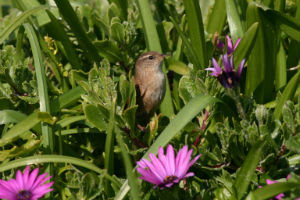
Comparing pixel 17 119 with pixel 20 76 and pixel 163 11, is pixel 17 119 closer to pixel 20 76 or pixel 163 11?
pixel 20 76

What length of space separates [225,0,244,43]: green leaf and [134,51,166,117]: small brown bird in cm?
52

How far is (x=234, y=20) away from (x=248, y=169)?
49.0 inches

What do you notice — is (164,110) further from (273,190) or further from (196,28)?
(273,190)

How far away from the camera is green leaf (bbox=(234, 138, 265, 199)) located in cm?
186

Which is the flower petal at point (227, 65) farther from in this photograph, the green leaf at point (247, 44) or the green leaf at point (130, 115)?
the green leaf at point (130, 115)

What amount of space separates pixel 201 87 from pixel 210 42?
76 cm

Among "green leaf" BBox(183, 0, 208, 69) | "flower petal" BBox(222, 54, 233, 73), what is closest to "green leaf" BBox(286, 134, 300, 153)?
"flower petal" BBox(222, 54, 233, 73)

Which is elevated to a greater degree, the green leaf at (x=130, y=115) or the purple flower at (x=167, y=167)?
the green leaf at (x=130, y=115)

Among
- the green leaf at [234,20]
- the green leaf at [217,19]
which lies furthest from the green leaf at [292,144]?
the green leaf at [217,19]

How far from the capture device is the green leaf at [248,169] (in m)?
1.86

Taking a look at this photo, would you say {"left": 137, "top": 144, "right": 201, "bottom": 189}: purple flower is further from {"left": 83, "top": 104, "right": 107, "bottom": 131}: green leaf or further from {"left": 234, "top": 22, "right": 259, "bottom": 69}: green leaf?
{"left": 234, "top": 22, "right": 259, "bottom": 69}: green leaf

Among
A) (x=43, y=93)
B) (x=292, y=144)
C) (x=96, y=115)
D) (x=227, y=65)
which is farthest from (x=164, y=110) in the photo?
(x=292, y=144)

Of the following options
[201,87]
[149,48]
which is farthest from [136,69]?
[201,87]

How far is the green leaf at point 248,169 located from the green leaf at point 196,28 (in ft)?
2.69
